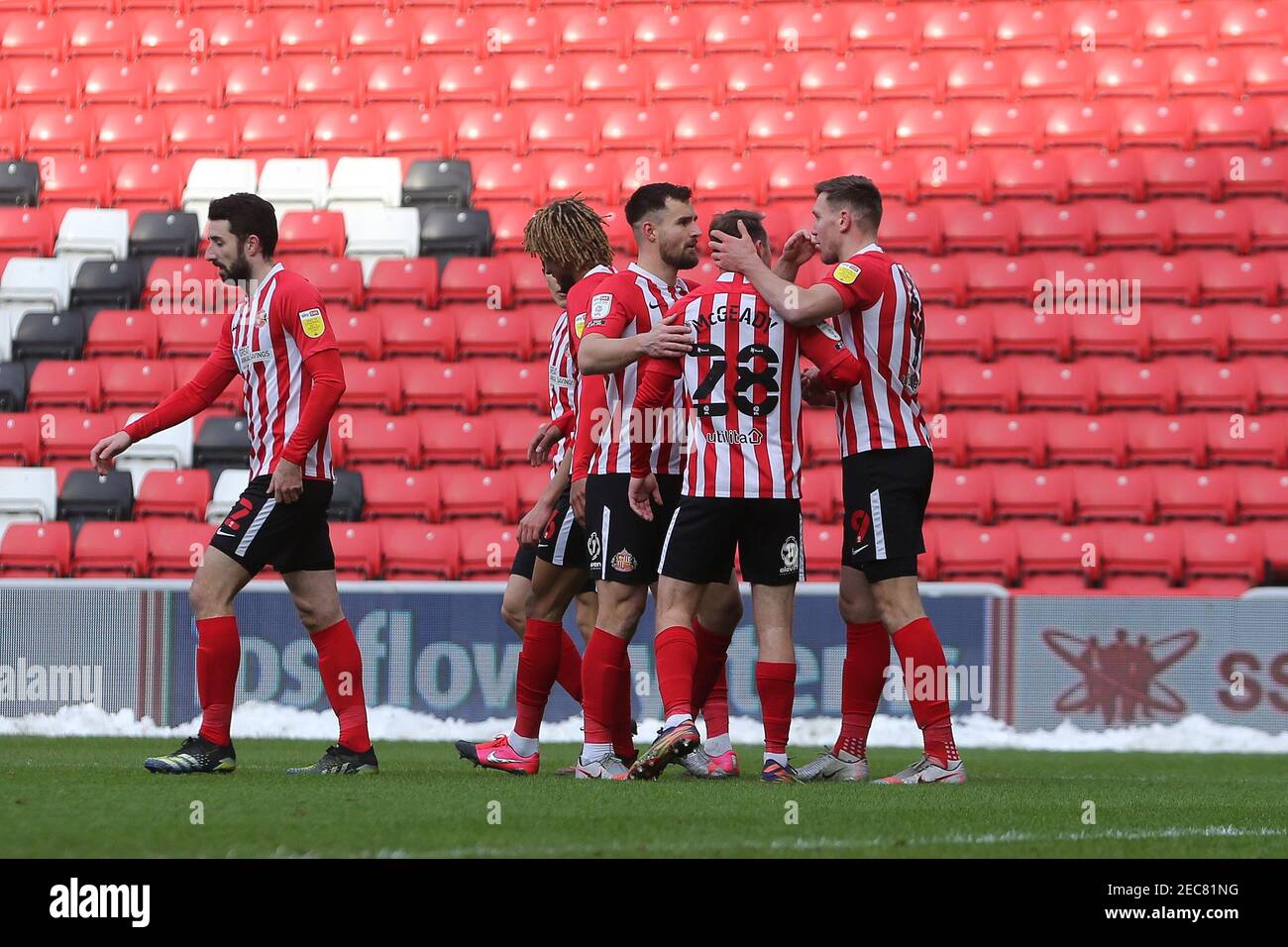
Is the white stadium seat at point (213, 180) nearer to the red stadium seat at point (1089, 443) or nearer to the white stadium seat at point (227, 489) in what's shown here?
the white stadium seat at point (227, 489)

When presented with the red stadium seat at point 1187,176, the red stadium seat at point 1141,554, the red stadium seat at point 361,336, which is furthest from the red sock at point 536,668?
the red stadium seat at point 1187,176

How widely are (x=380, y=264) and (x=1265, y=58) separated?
803cm

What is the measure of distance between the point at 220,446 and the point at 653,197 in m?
6.84

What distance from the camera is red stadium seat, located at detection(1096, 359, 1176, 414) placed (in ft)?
39.0

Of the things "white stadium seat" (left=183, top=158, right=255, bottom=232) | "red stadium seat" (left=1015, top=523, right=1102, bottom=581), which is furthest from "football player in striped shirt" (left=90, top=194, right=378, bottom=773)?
"white stadium seat" (left=183, top=158, right=255, bottom=232)

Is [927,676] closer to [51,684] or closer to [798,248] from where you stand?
[798,248]

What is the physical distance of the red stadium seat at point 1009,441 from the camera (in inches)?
452

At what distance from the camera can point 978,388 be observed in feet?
39.0

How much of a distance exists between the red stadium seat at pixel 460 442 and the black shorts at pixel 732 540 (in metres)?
6.22

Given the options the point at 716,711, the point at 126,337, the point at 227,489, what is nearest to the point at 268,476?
the point at 716,711

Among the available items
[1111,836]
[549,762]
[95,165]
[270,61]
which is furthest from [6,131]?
[1111,836]

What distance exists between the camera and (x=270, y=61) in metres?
16.2

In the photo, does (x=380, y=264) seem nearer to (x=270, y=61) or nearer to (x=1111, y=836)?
(x=270, y=61)
